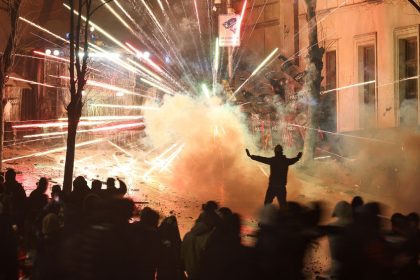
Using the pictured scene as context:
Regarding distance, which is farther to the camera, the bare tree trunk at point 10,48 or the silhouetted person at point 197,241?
the bare tree trunk at point 10,48

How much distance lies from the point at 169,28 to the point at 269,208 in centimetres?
3364

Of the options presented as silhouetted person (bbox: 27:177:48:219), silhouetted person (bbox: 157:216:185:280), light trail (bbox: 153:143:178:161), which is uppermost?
light trail (bbox: 153:143:178:161)

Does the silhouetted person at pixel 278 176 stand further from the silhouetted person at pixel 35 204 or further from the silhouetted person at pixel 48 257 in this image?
the silhouetted person at pixel 48 257

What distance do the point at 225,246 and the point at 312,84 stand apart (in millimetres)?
15270

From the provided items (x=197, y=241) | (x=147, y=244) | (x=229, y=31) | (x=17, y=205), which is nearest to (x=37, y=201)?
(x=17, y=205)

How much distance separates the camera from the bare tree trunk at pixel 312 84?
805 inches

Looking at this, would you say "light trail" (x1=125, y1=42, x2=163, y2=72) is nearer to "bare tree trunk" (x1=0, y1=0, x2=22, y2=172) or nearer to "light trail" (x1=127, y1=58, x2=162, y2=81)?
"light trail" (x1=127, y1=58, x2=162, y2=81)

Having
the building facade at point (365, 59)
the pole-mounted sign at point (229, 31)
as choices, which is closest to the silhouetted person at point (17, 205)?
the building facade at point (365, 59)

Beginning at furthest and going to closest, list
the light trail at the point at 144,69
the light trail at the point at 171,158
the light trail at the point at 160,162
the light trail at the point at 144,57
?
1. the light trail at the point at 144,57
2. the light trail at the point at 144,69
3. the light trail at the point at 171,158
4. the light trail at the point at 160,162

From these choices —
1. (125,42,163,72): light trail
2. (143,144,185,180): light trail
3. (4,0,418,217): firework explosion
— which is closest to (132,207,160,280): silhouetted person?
(4,0,418,217): firework explosion

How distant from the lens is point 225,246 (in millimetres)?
6121

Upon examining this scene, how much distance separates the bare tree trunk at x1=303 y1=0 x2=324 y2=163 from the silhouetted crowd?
14.0m

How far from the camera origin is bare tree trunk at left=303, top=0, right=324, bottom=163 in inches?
805

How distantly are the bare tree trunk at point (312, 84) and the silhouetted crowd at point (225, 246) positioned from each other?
45.9 feet
